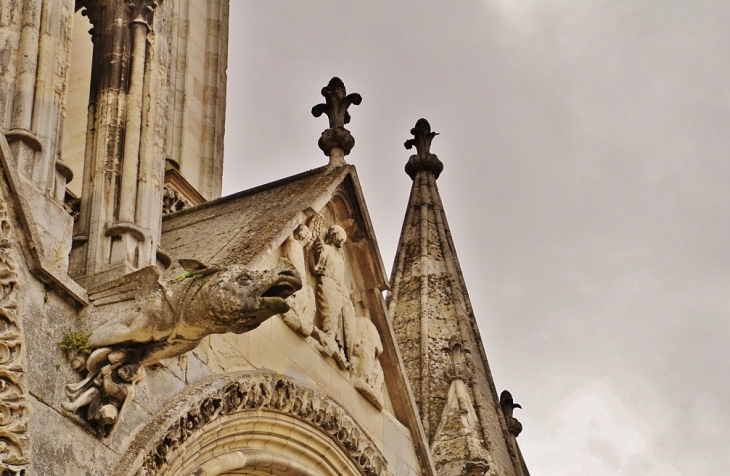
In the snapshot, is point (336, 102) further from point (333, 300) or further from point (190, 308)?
point (190, 308)

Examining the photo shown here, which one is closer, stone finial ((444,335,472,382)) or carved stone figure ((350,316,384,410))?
carved stone figure ((350,316,384,410))

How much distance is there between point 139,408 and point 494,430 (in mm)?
6095

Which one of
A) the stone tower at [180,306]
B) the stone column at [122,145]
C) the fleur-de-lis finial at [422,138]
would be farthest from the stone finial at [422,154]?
the stone column at [122,145]

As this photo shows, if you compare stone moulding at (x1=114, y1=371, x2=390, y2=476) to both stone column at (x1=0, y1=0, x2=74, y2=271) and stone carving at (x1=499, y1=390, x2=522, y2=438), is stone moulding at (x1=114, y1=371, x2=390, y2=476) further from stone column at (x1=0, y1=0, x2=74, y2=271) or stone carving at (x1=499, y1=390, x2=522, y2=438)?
stone carving at (x1=499, y1=390, x2=522, y2=438)

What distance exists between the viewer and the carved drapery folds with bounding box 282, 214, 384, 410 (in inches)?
527

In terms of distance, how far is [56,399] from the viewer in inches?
401

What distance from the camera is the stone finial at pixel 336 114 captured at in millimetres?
14727

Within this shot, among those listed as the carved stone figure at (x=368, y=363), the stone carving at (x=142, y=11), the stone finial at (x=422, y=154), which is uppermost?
the stone finial at (x=422, y=154)

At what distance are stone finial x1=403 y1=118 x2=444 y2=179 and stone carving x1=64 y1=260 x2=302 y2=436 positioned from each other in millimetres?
8613

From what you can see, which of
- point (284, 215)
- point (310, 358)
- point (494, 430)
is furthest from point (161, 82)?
point (494, 430)

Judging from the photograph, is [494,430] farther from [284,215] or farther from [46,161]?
[46,161]

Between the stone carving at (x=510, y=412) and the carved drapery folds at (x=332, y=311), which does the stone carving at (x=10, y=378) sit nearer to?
the carved drapery folds at (x=332, y=311)

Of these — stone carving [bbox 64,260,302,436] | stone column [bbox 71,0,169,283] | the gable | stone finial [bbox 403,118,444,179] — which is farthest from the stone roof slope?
stone finial [bbox 403,118,444,179]

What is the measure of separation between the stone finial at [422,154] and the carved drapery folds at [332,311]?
498cm
